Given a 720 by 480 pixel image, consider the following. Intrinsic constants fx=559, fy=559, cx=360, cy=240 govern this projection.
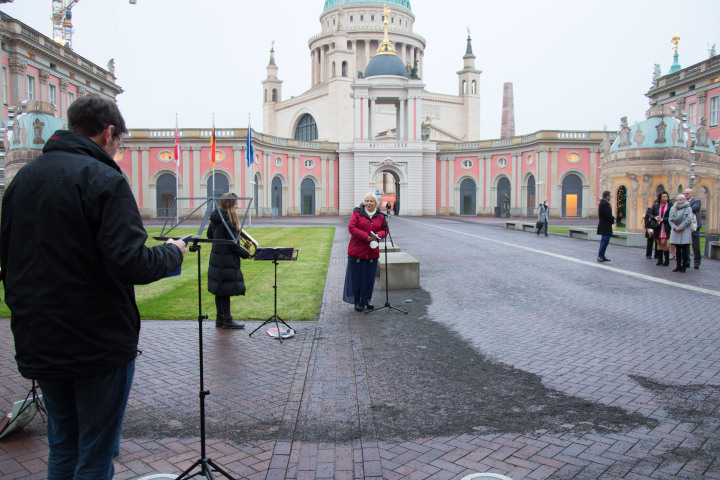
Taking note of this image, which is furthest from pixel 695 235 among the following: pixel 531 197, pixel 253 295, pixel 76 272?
pixel 531 197

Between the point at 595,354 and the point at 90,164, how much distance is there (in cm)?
626

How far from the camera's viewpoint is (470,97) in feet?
285

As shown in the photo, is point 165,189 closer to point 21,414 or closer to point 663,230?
point 663,230

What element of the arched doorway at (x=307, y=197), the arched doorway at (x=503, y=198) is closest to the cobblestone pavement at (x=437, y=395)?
the arched doorway at (x=503, y=198)

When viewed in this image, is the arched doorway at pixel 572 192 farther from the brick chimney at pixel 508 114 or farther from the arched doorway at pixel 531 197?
the brick chimney at pixel 508 114

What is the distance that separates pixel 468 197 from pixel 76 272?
62.0 meters

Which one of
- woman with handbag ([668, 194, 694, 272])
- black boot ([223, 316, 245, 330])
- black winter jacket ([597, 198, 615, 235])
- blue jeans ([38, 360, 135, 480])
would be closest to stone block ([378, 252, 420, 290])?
black boot ([223, 316, 245, 330])

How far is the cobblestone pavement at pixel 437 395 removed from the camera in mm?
4215

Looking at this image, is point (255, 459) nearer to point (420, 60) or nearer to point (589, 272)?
point (589, 272)

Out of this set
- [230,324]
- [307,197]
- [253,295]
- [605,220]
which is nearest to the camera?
[230,324]

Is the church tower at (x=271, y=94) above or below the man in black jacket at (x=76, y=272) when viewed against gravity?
above

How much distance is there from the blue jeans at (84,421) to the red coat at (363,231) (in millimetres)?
6851

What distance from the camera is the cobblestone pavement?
421 centimetres

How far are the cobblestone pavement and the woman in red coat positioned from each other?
0.34 meters
